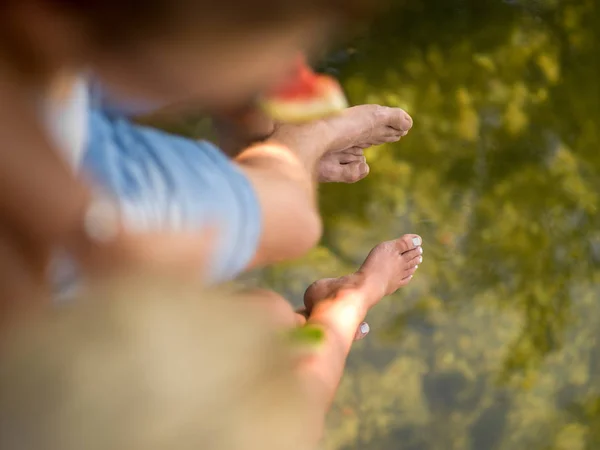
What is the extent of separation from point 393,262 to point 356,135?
0.87ft

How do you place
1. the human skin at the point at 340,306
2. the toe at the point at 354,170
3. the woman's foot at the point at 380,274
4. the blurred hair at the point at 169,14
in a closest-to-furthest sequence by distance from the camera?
the blurred hair at the point at 169,14, the human skin at the point at 340,306, the woman's foot at the point at 380,274, the toe at the point at 354,170

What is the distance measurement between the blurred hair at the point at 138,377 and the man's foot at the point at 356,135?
27.8 inches

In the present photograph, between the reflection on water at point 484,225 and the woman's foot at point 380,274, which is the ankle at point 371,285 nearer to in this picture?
the woman's foot at point 380,274

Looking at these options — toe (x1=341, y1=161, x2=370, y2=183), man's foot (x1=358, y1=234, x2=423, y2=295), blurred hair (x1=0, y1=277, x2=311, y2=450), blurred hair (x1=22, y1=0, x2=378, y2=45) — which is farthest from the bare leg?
blurred hair (x1=22, y1=0, x2=378, y2=45)

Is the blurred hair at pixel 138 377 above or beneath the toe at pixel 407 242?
above

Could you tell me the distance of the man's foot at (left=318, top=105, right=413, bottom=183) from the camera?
3.49 ft

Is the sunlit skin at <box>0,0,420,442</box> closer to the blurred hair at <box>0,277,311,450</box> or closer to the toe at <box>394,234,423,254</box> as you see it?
the blurred hair at <box>0,277,311,450</box>

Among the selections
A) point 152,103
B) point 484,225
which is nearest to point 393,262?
point 484,225

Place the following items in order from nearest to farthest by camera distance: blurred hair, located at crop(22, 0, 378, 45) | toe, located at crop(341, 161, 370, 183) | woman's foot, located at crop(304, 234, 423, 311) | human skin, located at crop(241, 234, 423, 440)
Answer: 1. blurred hair, located at crop(22, 0, 378, 45)
2. human skin, located at crop(241, 234, 423, 440)
3. woman's foot, located at crop(304, 234, 423, 311)
4. toe, located at crop(341, 161, 370, 183)

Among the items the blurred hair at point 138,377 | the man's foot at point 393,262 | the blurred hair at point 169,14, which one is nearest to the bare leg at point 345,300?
the man's foot at point 393,262

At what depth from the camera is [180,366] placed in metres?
0.36

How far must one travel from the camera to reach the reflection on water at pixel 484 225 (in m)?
1.29

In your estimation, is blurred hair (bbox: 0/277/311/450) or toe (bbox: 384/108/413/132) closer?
blurred hair (bbox: 0/277/311/450)

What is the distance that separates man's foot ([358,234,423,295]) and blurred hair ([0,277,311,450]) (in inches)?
27.8
